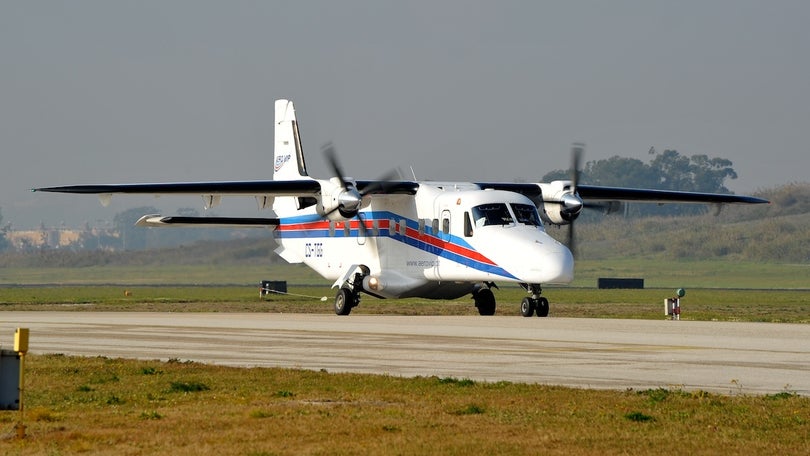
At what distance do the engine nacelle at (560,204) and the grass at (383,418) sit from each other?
69.1ft

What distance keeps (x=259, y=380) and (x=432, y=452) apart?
653 cm

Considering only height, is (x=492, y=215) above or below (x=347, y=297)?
above

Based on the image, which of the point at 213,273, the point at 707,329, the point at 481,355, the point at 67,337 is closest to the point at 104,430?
the point at 481,355

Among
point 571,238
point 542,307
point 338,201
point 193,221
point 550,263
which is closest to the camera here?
point 550,263

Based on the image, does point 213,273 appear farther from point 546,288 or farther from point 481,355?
point 481,355

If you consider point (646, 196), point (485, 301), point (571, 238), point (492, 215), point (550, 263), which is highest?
point (646, 196)

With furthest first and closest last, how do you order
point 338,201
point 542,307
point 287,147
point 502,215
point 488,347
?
point 287,147 < point 338,201 < point 542,307 < point 502,215 < point 488,347

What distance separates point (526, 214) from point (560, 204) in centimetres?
307

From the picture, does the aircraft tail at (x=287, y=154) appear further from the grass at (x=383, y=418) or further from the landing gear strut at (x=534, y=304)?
the grass at (x=383, y=418)

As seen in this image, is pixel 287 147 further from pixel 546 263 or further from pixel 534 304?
pixel 546 263

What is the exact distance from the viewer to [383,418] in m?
14.5

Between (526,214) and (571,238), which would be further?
(571,238)

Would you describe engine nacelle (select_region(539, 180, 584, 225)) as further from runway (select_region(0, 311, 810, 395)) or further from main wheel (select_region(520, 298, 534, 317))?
runway (select_region(0, 311, 810, 395))

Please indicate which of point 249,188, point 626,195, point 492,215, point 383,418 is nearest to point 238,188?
point 249,188
